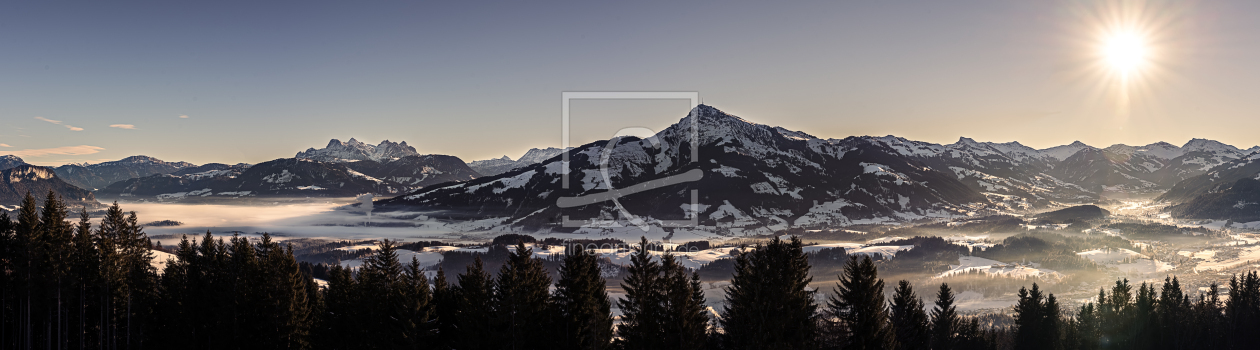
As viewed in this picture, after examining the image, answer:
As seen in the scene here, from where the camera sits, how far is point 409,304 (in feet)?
186

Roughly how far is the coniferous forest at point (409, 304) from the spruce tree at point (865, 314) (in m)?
0.12

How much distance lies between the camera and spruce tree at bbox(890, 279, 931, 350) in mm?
66500

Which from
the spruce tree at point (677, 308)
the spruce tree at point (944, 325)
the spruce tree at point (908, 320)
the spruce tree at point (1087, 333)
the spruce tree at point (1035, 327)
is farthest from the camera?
the spruce tree at point (1087, 333)

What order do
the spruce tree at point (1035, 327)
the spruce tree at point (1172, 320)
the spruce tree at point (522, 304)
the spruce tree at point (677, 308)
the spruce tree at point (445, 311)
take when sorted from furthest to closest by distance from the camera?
the spruce tree at point (1172, 320) < the spruce tree at point (1035, 327) < the spruce tree at point (445, 311) < the spruce tree at point (522, 304) < the spruce tree at point (677, 308)

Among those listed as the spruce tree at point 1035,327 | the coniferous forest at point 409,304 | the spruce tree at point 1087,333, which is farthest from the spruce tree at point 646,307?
the spruce tree at point 1087,333

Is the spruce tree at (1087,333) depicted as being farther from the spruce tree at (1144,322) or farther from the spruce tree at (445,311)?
the spruce tree at (445,311)

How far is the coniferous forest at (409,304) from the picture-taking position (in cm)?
5103

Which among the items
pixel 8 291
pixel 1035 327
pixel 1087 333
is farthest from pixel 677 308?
pixel 1087 333

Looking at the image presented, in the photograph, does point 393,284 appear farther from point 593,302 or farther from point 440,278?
point 593,302

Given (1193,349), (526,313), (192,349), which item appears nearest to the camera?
(526,313)

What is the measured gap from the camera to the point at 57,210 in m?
78.0

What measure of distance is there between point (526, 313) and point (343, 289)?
2415cm

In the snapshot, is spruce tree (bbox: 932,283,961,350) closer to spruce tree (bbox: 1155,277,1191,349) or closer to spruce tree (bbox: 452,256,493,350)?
spruce tree (bbox: 452,256,493,350)

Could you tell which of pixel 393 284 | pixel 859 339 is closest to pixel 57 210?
pixel 393 284
